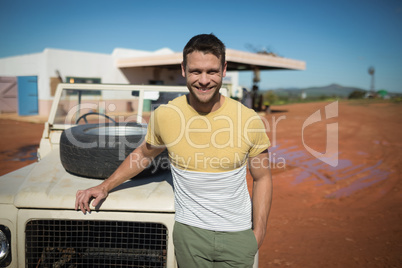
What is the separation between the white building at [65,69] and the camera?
16.8 m

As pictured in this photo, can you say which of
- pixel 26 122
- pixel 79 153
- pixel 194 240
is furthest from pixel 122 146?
pixel 26 122

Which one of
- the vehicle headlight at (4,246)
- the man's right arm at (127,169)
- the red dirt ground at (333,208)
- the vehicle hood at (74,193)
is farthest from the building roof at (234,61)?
the vehicle headlight at (4,246)

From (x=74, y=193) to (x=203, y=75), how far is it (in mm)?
1036

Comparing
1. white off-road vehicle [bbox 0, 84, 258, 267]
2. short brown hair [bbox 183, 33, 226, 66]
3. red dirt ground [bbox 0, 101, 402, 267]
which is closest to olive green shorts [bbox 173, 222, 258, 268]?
white off-road vehicle [bbox 0, 84, 258, 267]

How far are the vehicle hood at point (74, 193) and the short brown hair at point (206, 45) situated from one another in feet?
2.74

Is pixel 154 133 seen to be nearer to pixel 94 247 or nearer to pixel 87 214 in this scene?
pixel 87 214

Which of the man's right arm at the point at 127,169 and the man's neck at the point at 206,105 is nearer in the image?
the man's neck at the point at 206,105

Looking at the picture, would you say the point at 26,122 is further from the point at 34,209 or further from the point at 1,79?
the point at 34,209

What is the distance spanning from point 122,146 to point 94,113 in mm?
1466

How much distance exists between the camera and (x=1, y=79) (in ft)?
62.2

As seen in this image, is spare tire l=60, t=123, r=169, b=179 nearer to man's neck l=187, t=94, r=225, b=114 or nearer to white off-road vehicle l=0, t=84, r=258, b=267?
white off-road vehicle l=0, t=84, r=258, b=267

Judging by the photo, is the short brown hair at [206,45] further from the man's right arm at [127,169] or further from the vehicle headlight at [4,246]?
the vehicle headlight at [4,246]

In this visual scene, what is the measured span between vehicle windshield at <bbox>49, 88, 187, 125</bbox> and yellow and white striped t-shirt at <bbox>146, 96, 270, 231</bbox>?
1.57 meters

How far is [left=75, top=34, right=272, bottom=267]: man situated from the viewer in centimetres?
150
